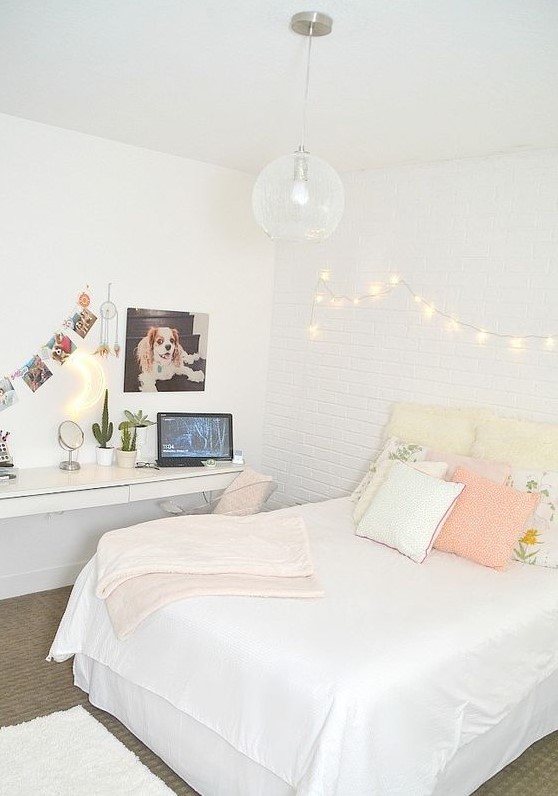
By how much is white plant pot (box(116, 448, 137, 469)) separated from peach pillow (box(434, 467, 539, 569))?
68.9 inches

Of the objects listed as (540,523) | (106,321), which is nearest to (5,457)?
(106,321)

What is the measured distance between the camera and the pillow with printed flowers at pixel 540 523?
3080 mm

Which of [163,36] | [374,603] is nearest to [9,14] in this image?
[163,36]

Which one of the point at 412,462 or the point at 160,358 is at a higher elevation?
the point at 160,358

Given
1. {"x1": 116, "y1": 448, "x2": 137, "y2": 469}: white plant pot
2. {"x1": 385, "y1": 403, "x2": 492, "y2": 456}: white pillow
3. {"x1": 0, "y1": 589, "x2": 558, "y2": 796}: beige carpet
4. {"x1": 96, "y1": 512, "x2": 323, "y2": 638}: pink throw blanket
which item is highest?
{"x1": 385, "y1": 403, "x2": 492, "y2": 456}: white pillow

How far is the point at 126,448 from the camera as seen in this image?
162 inches

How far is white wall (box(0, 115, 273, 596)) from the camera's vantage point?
3770 mm

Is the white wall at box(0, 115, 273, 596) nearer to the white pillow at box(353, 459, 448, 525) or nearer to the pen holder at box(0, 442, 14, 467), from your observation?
the pen holder at box(0, 442, 14, 467)

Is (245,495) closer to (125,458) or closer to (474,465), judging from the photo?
(125,458)

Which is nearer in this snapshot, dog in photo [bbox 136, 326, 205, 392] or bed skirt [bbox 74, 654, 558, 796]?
bed skirt [bbox 74, 654, 558, 796]

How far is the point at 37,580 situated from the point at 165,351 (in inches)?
56.9

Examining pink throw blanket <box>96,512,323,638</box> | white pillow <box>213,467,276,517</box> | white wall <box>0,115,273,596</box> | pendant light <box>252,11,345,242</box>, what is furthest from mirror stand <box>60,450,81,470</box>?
pendant light <box>252,11,345,242</box>

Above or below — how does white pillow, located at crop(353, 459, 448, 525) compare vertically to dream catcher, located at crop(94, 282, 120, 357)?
below

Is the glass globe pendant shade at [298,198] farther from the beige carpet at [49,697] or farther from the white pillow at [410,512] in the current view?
the beige carpet at [49,697]
